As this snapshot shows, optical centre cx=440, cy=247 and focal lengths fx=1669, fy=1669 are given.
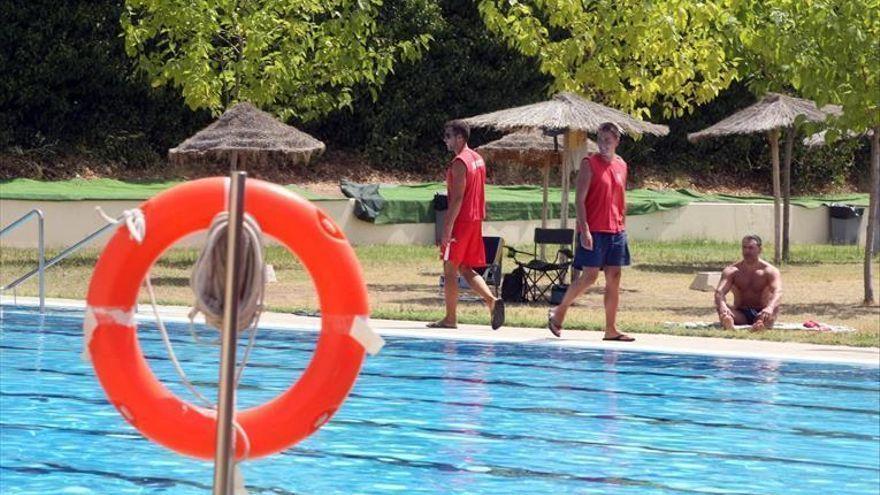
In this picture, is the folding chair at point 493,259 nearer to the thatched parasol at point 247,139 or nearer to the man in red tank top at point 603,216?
the thatched parasol at point 247,139

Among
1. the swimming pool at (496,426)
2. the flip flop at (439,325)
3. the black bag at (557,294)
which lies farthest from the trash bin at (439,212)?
the swimming pool at (496,426)

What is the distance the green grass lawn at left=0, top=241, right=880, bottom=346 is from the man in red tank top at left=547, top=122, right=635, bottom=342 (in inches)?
58.9

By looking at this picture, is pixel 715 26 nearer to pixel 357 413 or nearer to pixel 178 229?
pixel 357 413

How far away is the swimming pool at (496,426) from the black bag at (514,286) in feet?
16.8

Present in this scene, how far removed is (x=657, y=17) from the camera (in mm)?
21688

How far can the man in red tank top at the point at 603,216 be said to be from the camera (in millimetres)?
13234

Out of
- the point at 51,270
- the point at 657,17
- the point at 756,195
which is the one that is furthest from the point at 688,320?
the point at 756,195

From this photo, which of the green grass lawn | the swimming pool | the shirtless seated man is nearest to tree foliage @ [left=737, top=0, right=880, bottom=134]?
the green grass lawn

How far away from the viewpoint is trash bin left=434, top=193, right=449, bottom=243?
28031mm

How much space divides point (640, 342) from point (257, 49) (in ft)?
35.0

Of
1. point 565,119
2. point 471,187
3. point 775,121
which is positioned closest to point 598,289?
point 565,119

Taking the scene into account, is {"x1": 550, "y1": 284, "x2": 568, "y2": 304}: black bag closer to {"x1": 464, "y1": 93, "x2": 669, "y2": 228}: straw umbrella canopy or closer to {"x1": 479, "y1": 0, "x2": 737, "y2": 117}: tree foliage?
{"x1": 464, "y1": 93, "x2": 669, "y2": 228}: straw umbrella canopy

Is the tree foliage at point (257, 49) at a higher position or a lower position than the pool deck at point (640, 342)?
higher

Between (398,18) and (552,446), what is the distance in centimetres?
2234
